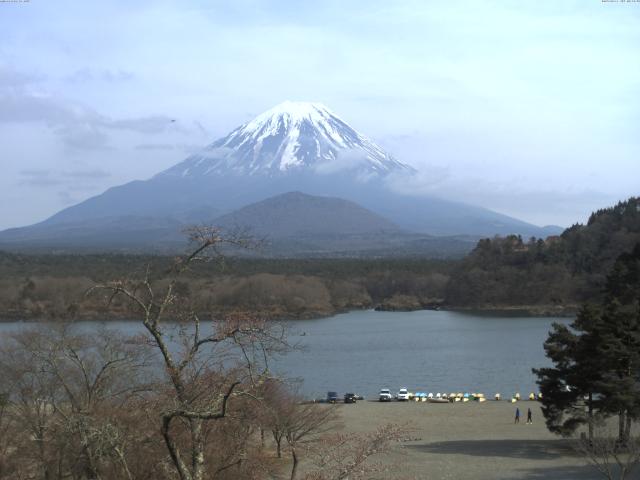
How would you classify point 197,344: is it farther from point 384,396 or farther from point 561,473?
point 384,396

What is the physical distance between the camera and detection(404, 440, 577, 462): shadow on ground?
14266 mm

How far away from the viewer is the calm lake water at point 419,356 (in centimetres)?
2483

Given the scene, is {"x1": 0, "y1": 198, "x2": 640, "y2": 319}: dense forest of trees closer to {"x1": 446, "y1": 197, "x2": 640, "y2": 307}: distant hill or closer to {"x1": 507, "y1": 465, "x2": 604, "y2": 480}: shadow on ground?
{"x1": 446, "y1": 197, "x2": 640, "y2": 307}: distant hill

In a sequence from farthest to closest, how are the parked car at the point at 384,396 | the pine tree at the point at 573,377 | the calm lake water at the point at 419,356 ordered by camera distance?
1. the calm lake water at the point at 419,356
2. the parked car at the point at 384,396
3. the pine tree at the point at 573,377

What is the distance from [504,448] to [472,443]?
0.84m

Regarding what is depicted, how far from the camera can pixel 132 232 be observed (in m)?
134

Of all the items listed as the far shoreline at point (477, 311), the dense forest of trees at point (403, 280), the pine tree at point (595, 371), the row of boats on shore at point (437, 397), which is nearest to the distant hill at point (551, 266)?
the dense forest of trees at point (403, 280)

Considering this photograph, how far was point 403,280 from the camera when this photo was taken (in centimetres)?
6244

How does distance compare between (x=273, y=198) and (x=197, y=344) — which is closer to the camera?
(x=197, y=344)

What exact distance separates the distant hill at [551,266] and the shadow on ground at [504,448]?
120 feet

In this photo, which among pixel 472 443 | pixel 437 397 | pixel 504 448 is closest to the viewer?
pixel 504 448

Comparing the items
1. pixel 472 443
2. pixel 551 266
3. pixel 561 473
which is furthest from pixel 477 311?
pixel 561 473

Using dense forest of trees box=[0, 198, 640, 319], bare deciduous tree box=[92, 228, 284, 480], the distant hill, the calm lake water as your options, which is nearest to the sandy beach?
the calm lake water

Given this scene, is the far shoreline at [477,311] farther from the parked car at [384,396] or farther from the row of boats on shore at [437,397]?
the row of boats on shore at [437,397]
